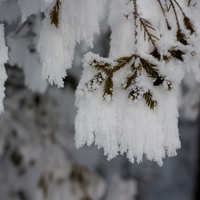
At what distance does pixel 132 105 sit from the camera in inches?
16.5

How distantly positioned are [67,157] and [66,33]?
152 centimetres

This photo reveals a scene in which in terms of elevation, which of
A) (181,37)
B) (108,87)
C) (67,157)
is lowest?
(67,157)

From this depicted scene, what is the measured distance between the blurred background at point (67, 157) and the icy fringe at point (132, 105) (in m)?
0.99

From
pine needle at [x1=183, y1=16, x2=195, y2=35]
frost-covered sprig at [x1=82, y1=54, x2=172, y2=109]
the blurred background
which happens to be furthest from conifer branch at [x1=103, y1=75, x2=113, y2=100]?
the blurred background

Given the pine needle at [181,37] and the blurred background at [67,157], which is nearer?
the pine needle at [181,37]

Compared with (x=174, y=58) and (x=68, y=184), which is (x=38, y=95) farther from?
(x=174, y=58)

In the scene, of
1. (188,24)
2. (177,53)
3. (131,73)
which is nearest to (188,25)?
(188,24)

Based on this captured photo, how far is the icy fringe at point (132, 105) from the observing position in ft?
1.33

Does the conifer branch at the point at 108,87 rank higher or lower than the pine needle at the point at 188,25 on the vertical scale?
lower

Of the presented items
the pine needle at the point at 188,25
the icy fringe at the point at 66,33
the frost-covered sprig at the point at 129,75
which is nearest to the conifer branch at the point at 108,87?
the frost-covered sprig at the point at 129,75

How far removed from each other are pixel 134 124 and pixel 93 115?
11cm

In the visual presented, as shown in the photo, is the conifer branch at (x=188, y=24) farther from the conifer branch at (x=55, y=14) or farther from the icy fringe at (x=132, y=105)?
the conifer branch at (x=55, y=14)

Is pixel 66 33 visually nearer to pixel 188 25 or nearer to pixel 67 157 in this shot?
pixel 188 25

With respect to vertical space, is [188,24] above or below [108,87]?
above
